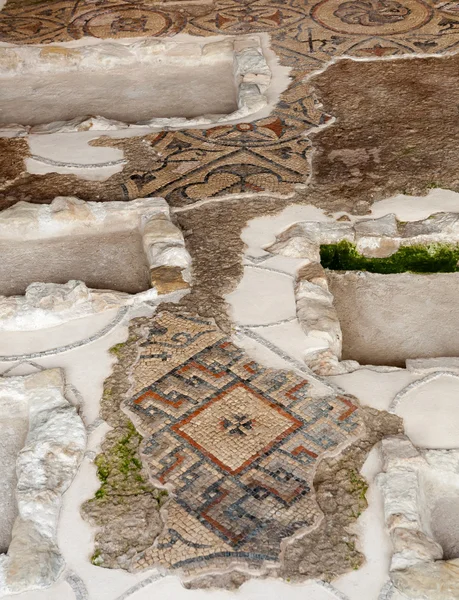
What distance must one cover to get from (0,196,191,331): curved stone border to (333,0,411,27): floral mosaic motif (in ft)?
8.20

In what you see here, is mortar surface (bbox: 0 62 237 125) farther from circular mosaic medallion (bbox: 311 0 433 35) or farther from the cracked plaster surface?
circular mosaic medallion (bbox: 311 0 433 35)

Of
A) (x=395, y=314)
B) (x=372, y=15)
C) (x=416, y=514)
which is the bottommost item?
(x=395, y=314)

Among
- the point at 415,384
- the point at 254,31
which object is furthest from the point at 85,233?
the point at 254,31

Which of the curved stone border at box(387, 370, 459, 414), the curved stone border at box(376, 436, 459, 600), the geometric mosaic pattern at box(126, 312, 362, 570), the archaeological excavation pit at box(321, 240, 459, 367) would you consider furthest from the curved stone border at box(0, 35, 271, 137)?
the curved stone border at box(376, 436, 459, 600)

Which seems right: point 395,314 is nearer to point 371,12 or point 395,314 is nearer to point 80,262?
point 80,262

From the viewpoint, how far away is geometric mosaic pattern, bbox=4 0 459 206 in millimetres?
4133

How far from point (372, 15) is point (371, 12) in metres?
0.04

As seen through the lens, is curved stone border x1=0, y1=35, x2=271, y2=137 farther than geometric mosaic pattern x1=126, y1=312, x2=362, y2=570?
Yes

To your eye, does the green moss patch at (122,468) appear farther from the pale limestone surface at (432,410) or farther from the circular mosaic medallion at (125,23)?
the circular mosaic medallion at (125,23)

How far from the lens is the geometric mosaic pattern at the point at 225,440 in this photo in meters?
2.47

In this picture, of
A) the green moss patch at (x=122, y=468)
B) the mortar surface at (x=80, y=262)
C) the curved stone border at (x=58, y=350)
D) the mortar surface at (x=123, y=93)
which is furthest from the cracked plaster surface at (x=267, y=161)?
the mortar surface at (x=123, y=93)

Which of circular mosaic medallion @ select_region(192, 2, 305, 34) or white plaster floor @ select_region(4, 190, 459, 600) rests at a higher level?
circular mosaic medallion @ select_region(192, 2, 305, 34)

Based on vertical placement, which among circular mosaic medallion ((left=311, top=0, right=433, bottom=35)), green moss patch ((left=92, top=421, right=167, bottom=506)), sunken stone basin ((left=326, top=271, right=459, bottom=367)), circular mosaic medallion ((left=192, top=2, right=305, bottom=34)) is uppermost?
circular mosaic medallion ((left=311, top=0, right=433, bottom=35))

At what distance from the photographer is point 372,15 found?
224 inches
